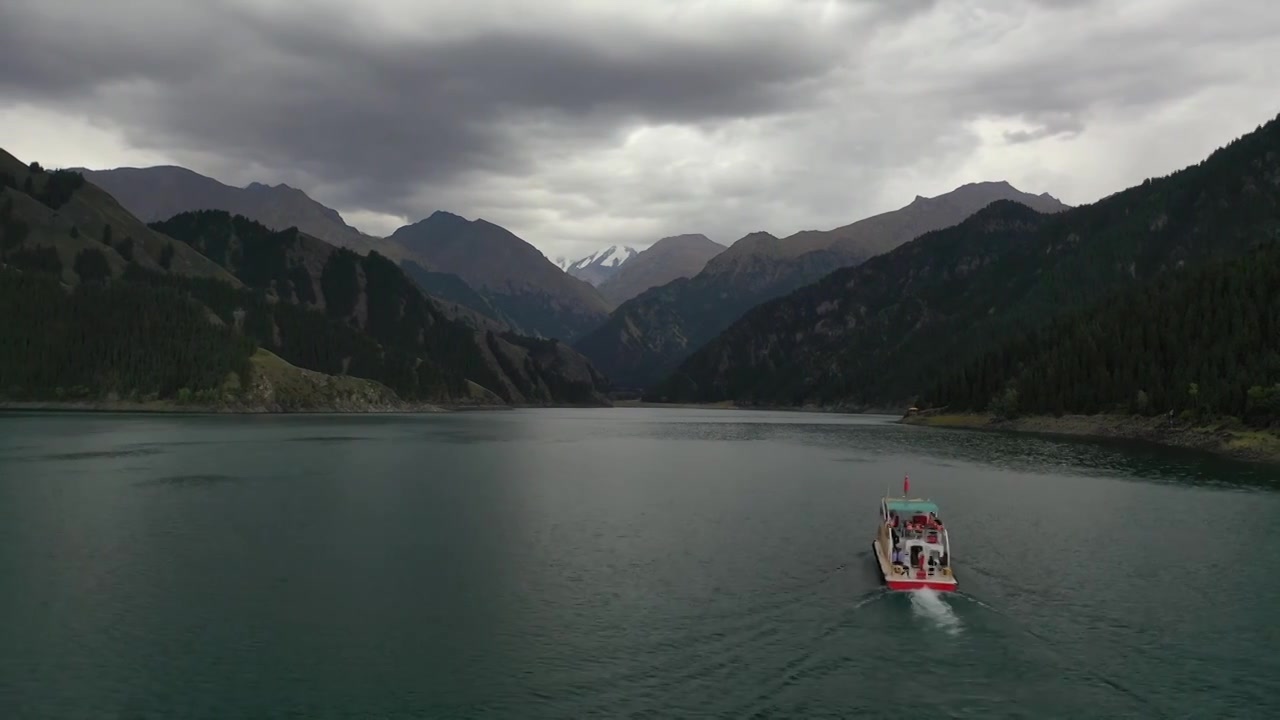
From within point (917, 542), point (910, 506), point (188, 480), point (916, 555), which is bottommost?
point (188, 480)

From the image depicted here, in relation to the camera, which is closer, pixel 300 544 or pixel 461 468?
pixel 300 544

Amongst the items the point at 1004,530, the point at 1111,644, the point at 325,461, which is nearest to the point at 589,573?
the point at 1111,644

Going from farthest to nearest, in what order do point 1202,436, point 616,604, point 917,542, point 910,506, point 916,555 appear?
point 1202,436, point 910,506, point 916,555, point 917,542, point 616,604

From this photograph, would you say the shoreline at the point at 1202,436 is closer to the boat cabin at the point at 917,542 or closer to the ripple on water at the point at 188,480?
the boat cabin at the point at 917,542

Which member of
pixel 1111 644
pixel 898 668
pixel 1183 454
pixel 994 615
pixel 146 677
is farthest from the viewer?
pixel 1183 454

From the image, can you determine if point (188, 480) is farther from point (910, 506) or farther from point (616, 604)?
point (910, 506)

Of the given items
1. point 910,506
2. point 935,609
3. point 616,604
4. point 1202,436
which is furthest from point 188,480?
point 1202,436

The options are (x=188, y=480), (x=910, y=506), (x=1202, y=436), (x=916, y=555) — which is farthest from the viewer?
(x=1202, y=436)

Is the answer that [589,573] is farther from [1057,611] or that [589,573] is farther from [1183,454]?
[1183,454]
